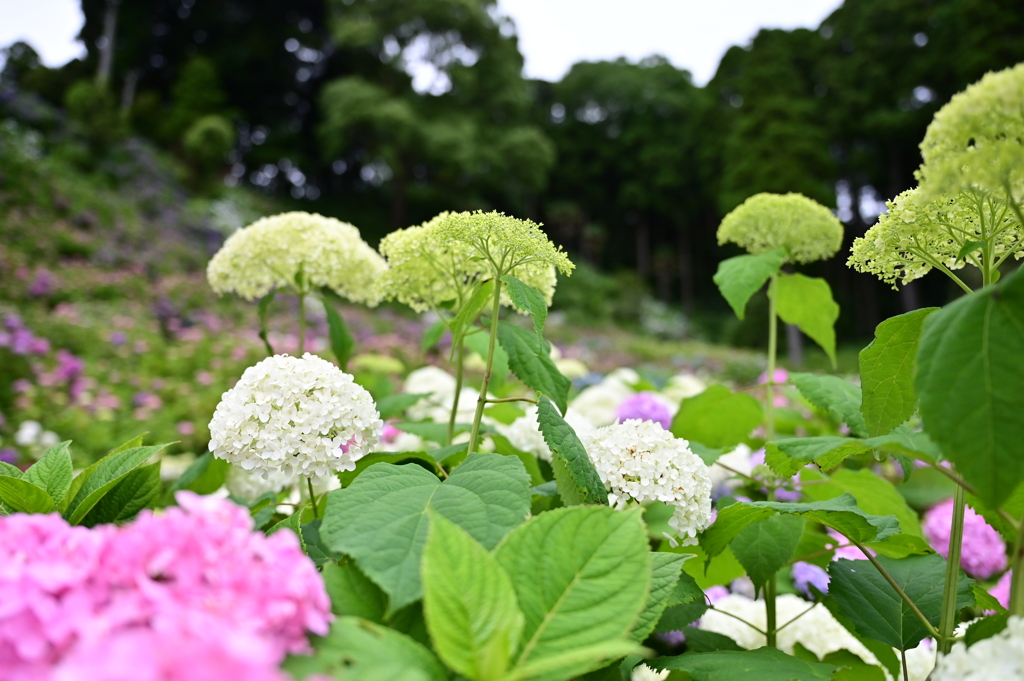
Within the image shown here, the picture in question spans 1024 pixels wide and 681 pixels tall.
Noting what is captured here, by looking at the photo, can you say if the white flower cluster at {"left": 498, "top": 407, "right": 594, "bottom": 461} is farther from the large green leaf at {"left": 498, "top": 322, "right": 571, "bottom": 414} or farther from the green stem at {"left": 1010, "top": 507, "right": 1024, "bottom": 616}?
the green stem at {"left": 1010, "top": 507, "right": 1024, "bottom": 616}

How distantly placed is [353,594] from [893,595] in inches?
32.4

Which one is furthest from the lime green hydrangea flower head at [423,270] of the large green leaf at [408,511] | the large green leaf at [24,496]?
the large green leaf at [24,496]

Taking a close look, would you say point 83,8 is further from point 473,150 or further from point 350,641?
point 350,641

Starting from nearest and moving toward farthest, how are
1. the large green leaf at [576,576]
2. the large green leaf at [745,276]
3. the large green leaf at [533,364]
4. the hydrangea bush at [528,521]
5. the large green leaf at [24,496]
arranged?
the hydrangea bush at [528,521] < the large green leaf at [576,576] < the large green leaf at [24,496] < the large green leaf at [533,364] < the large green leaf at [745,276]

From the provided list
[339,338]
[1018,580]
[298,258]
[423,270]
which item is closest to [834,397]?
[1018,580]

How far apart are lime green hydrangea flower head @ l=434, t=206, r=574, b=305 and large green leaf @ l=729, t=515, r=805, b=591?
57 centimetres

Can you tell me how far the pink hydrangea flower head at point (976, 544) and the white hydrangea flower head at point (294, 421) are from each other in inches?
75.2

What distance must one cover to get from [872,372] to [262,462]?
2.98 ft

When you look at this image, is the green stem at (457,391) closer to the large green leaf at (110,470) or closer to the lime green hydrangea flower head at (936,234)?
the large green leaf at (110,470)

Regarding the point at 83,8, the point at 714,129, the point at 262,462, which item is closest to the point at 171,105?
the point at 83,8

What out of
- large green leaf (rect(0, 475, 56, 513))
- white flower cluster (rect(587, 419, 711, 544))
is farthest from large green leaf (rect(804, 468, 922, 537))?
large green leaf (rect(0, 475, 56, 513))

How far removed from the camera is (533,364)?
1016 millimetres

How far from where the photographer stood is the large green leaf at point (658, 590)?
2.09ft

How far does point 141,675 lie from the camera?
311mm
